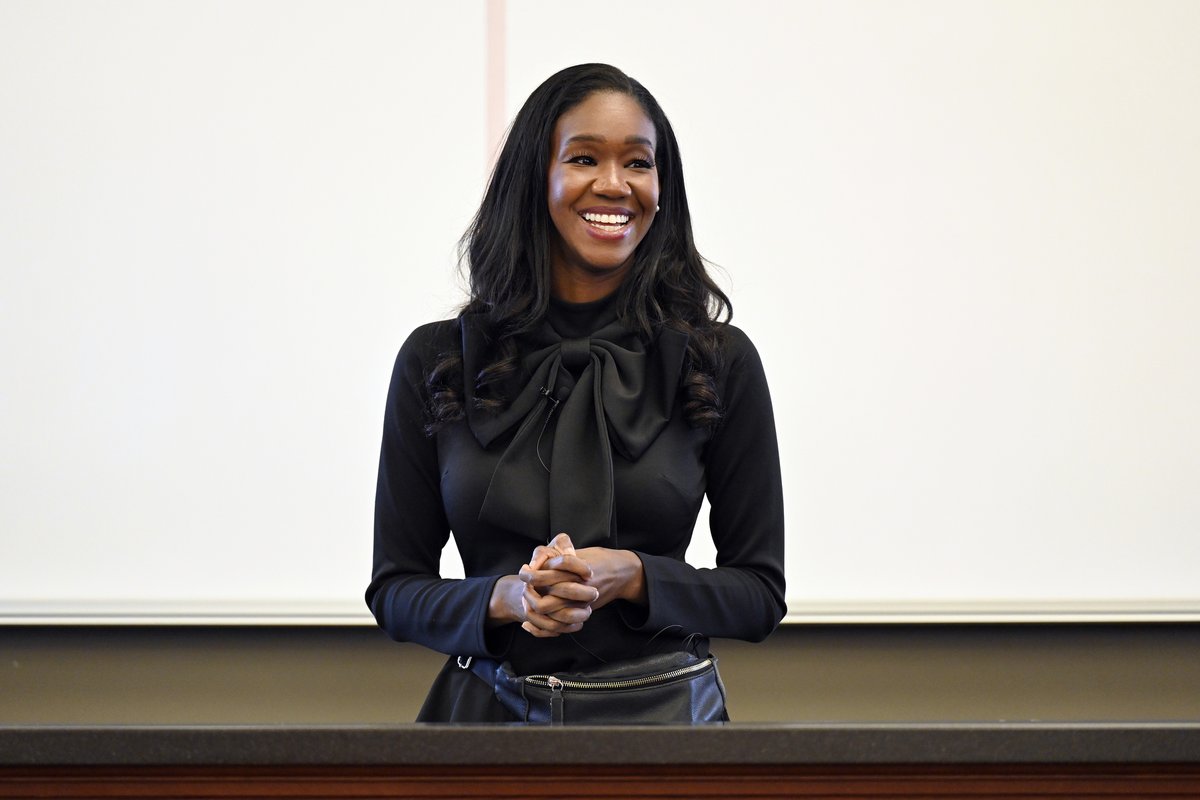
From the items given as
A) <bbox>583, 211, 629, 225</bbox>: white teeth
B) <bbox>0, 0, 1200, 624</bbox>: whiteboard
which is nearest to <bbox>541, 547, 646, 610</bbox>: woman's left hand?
<bbox>583, 211, 629, 225</bbox>: white teeth

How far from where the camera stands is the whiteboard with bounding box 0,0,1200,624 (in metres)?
2.54

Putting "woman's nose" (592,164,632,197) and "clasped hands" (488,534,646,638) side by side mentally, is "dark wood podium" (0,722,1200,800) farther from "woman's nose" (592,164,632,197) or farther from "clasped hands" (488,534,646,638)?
"woman's nose" (592,164,632,197)

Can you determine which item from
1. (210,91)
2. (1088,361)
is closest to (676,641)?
(1088,361)

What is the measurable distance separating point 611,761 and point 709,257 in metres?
1.78

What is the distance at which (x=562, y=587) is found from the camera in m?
1.18

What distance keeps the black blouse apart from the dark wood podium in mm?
352

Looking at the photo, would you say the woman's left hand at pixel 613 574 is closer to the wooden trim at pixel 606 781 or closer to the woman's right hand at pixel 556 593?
the woman's right hand at pixel 556 593

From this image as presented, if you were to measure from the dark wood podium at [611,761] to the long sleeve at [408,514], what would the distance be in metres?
0.42

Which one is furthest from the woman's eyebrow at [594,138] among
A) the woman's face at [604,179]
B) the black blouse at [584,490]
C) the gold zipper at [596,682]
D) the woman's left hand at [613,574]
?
the gold zipper at [596,682]

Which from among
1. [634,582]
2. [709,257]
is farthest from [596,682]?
[709,257]

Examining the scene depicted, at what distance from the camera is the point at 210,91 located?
258 centimetres

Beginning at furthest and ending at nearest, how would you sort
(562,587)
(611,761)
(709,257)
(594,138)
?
(709,257), (594,138), (562,587), (611,761)

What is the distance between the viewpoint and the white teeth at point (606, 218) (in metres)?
1.46

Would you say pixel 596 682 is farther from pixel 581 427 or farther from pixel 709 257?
pixel 709 257
